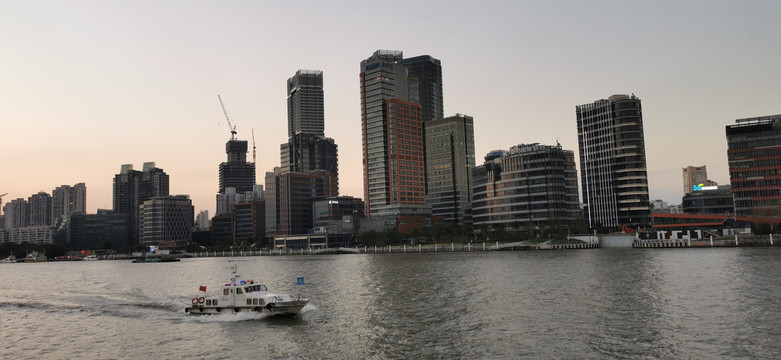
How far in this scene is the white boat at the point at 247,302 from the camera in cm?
6769

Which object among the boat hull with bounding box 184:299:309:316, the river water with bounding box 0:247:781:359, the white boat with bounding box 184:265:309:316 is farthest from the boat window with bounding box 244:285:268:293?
the river water with bounding box 0:247:781:359

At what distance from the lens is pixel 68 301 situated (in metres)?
97.8

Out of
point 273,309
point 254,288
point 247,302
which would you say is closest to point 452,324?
point 273,309

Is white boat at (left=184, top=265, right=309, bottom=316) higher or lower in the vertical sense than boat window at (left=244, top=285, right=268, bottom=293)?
lower

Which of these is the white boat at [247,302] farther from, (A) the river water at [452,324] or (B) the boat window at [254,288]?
(A) the river water at [452,324]

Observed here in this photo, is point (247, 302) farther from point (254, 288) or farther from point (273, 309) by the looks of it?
point (273, 309)

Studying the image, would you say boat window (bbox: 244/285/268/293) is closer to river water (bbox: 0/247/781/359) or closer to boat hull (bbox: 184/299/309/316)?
boat hull (bbox: 184/299/309/316)

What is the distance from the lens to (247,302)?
69000 millimetres

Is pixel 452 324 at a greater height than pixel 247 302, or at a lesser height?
lesser

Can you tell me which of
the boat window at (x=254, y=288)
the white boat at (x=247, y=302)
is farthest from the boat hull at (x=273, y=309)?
the boat window at (x=254, y=288)

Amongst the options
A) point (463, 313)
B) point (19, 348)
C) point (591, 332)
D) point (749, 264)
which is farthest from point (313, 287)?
point (749, 264)

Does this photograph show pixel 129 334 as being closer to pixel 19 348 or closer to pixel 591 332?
pixel 19 348

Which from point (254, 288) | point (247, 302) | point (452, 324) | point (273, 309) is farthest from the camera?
point (254, 288)

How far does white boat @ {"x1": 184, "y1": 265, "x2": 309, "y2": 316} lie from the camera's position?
6769cm
